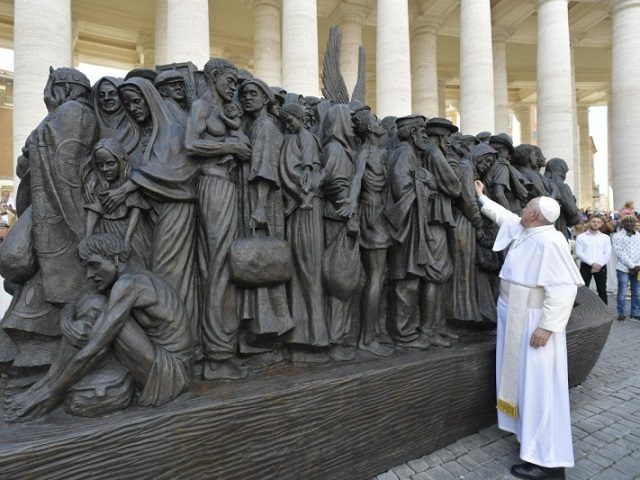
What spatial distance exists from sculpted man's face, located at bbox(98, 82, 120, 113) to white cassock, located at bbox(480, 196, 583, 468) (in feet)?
10.1

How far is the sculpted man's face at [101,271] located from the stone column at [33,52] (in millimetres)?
10581

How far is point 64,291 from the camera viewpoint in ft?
7.77

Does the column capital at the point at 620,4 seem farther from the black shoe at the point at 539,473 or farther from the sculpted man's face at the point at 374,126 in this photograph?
the black shoe at the point at 539,473

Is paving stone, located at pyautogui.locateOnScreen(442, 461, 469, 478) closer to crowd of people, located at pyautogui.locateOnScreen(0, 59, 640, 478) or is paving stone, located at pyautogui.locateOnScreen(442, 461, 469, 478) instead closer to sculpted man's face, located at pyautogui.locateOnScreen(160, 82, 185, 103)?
crowd of people, located at pyautogui.locateOnScreen(0, 59, 640, 478)

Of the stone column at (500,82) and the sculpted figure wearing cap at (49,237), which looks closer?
the sculpted figure wearing cap at (49,237)

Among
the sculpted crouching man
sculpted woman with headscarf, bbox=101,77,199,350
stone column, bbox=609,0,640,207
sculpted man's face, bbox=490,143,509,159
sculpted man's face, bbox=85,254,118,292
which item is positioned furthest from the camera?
stone column, bbox=609,0,640,207

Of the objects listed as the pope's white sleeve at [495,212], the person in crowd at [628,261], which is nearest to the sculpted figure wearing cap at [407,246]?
the pope's white sleeve at [495,212]

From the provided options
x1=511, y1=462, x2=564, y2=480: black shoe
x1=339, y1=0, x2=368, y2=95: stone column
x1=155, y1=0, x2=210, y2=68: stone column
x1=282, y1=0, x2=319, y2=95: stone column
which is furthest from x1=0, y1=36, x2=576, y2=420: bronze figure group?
x1=339, y1=0, x2=368, y2=95: stone column

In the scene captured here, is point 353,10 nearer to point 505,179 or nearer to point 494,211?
point 505,179

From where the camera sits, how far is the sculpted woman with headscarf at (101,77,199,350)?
2518mm

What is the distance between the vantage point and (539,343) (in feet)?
8.98

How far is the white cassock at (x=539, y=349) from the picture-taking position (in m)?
2.74

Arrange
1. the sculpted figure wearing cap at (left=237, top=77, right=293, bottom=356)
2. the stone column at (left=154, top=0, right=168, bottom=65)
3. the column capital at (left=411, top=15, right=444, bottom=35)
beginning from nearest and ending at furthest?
the sculpted figure wearing cap at (left=237, top=77, right=293, bottom=356), the stone column at (left=154, top=0, right=168, bottom=65), the column capital at (left=411, top=15, right=444, bottom=35)

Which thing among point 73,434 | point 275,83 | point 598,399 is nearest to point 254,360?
point 73,434
